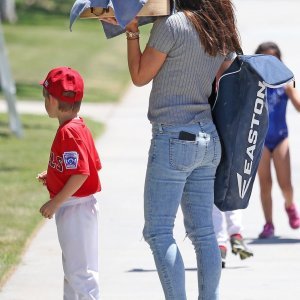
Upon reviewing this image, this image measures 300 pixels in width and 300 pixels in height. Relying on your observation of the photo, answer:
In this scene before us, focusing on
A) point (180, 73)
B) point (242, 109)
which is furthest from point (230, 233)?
point (180, 73)

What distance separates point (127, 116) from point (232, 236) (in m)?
8.48

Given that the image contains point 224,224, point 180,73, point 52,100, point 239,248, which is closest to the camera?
point 180,73

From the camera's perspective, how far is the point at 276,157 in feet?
27.1

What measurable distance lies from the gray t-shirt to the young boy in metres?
0.37

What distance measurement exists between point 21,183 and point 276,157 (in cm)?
315

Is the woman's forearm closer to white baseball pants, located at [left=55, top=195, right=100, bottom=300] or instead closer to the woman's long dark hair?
the woman's long dark hair

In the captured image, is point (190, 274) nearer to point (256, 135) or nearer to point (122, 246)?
point (122, 246)

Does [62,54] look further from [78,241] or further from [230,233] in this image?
[78,241]

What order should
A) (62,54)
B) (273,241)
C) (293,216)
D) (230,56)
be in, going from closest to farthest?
(230,56)
(273,241)
(293,216)
(62,54)

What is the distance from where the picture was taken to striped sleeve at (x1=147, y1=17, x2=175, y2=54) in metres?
5.22

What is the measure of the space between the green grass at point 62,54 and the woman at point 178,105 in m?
12.1

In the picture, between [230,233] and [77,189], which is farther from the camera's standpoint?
[230,233]

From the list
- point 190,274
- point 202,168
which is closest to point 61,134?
point 202,168

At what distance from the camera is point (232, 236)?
7254 mm
